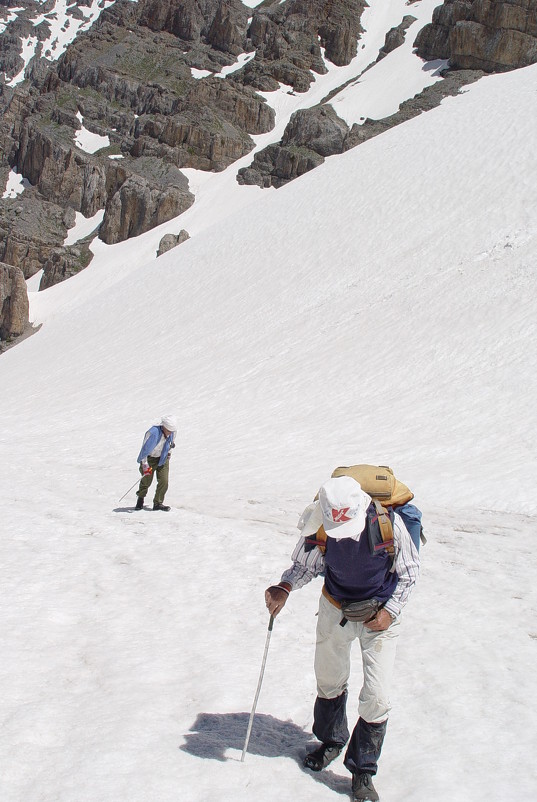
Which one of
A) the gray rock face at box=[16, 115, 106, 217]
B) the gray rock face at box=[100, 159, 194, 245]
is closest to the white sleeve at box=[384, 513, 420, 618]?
the gray rock face at box=[100, 159, 194, 245]

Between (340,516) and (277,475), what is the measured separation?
11060mm

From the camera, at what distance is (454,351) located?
2194 cm

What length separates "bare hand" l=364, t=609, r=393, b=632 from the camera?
4.05 meters

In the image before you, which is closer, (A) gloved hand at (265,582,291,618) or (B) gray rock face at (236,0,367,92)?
(A) gloved hand at (265,582,291,618)

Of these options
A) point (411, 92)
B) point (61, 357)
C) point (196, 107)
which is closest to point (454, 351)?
point (61, 357)

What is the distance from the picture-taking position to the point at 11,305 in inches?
2244

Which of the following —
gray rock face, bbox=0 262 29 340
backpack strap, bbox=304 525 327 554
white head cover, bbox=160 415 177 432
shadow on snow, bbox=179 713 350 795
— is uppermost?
gray rock face, bbox=0 262 29 340

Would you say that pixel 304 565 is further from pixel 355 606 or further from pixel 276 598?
pixel 355 606

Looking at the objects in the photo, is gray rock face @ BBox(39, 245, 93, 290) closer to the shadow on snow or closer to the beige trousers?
the shadow on snow

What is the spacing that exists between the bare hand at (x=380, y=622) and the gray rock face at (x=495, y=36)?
86.6 meters

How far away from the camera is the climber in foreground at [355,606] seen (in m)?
3.93

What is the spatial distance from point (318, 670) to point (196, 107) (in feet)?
307

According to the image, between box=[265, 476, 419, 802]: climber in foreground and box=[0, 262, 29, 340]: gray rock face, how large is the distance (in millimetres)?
57907

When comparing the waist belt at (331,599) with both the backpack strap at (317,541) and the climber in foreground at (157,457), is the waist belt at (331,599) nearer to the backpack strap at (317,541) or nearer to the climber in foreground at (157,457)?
the backpack strap at (317,541)
